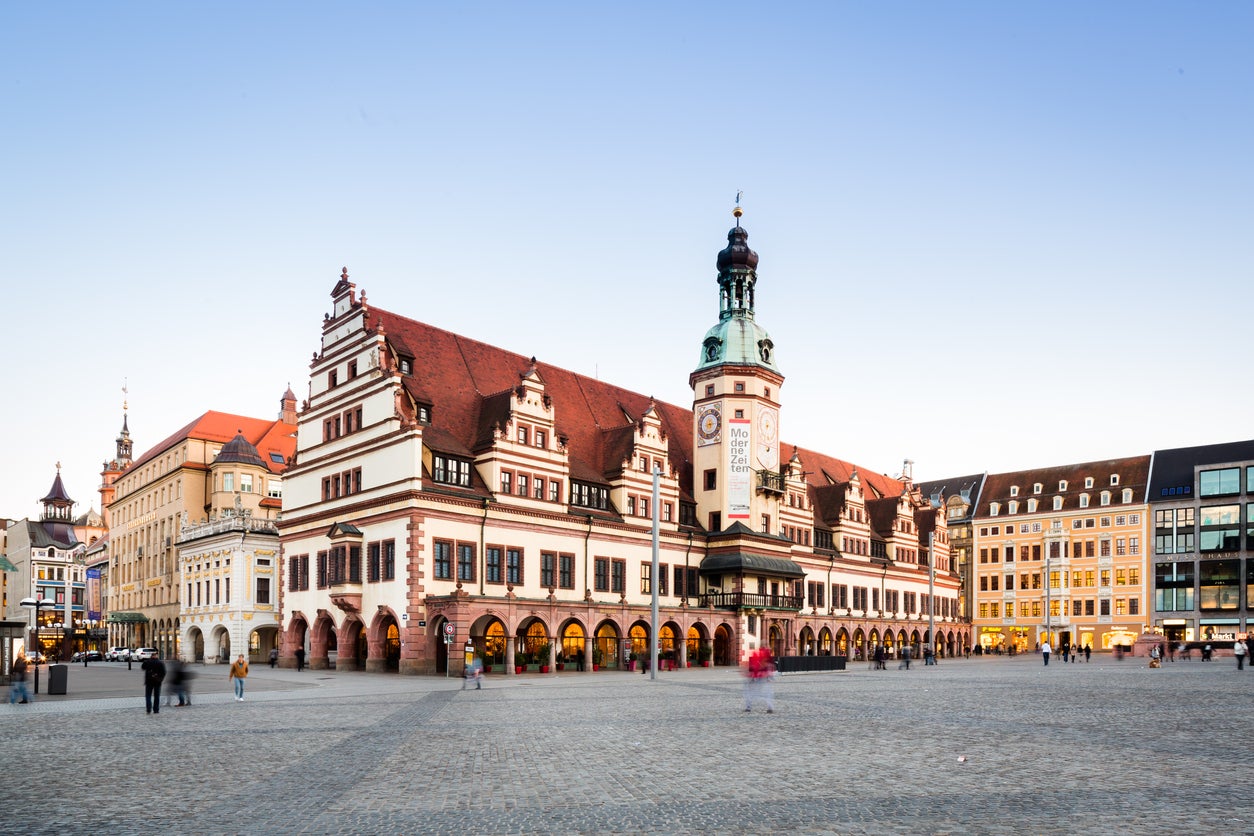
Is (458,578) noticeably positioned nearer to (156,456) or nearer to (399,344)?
(399,344)

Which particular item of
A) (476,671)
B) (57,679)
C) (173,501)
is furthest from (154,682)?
(173,501)

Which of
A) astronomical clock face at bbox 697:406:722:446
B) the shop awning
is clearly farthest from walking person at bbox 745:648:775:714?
the shop awning

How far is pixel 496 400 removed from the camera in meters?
60.3

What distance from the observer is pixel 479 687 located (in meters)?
40.7

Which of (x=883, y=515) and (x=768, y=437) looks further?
(x=883, y=515)

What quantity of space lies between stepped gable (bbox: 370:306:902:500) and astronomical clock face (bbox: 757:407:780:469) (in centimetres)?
537

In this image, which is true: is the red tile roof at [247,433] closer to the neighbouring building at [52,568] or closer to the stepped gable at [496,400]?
the stepped gable at [496,400]

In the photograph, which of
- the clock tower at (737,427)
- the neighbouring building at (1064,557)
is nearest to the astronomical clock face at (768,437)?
the clock tower at (737,427)

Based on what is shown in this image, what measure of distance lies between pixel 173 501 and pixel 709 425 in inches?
2152

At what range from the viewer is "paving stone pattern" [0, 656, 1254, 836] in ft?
42.1

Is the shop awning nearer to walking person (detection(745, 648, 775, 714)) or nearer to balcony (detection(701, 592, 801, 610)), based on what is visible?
balcony (detection(701, 592, 801, 610))

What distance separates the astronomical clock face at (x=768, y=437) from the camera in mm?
74938

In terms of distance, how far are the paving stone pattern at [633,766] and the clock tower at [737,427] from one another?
40.7 m

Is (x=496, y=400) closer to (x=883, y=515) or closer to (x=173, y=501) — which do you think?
(x=883, y=515)
